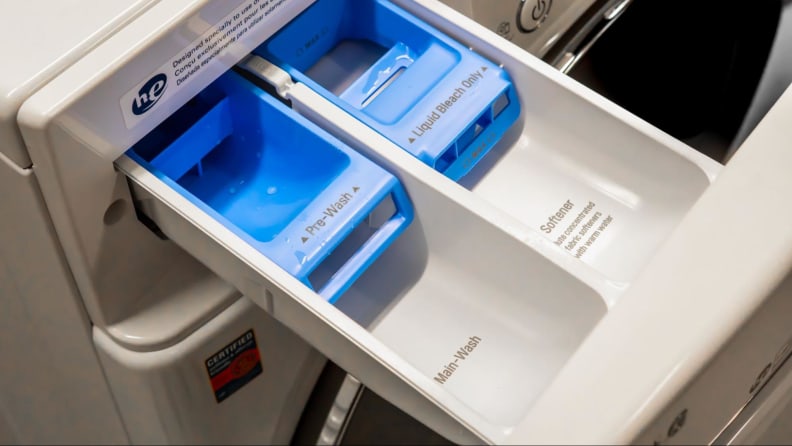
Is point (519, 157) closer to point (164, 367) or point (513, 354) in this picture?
point (513, 354)

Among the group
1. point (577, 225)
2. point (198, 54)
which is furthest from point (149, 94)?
point (577, 225)

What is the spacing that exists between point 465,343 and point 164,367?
253 mm

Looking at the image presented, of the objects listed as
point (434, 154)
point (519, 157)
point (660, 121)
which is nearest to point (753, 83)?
point (660, 121)

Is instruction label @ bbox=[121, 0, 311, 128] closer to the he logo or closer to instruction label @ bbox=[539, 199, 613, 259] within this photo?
the he logo

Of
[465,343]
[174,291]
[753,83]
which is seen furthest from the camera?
[753,83]

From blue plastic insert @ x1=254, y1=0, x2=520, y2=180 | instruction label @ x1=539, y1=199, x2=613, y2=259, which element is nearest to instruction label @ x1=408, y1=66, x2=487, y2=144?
blue plastic insert @ x1=254, y1=0, x2=520, y2=180

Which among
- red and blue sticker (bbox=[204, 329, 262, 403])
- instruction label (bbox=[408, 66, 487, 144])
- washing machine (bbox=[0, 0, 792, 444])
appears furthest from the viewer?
red and blue sticker (bbox=[204, 329, 262, 403])

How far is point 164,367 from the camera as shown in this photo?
2.62ft

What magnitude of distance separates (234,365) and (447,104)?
0.32m

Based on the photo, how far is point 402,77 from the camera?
0.71 meters

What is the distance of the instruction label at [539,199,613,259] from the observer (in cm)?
69

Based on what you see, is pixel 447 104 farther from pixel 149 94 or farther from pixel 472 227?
pixel 149 94

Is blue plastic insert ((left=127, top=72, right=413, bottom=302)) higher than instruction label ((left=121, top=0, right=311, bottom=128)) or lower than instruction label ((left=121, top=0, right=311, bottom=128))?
lower

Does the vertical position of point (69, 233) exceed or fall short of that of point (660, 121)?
it exceeds it
